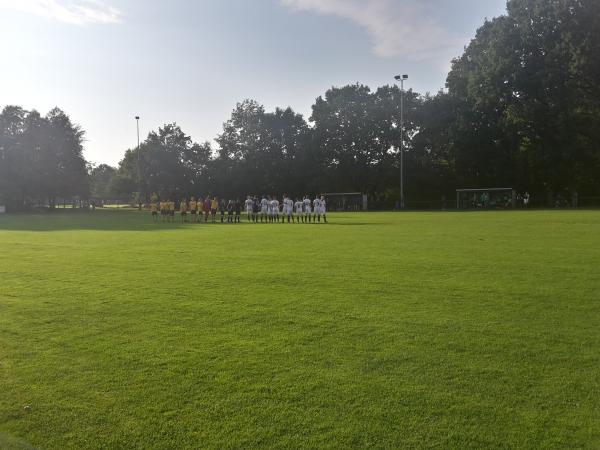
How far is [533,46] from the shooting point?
49.3 meters

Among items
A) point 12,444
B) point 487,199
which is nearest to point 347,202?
point 487,199

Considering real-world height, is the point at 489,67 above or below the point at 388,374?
above

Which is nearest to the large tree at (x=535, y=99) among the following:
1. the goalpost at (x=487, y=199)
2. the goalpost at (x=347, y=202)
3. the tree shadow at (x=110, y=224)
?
the goalpost at (x=487, y=199)

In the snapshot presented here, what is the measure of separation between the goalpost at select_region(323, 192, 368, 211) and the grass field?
162 ft

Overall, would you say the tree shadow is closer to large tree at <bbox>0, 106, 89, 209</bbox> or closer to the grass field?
the grass field

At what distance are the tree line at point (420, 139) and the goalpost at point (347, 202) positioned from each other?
3891 millimetres

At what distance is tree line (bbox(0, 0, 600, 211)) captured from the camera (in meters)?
47.4

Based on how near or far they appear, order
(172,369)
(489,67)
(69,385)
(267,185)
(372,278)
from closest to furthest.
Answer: (69,385)
(172,369)
(372,278)
(489,67)
(267,185)

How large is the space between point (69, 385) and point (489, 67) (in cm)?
5490

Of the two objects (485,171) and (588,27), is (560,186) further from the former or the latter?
(588,27)

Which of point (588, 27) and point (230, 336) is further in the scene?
point (588, 27)

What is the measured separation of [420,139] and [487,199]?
1459 cm

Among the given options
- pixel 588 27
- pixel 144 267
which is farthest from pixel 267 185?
pixel 144 267

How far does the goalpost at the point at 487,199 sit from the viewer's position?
167 feet
